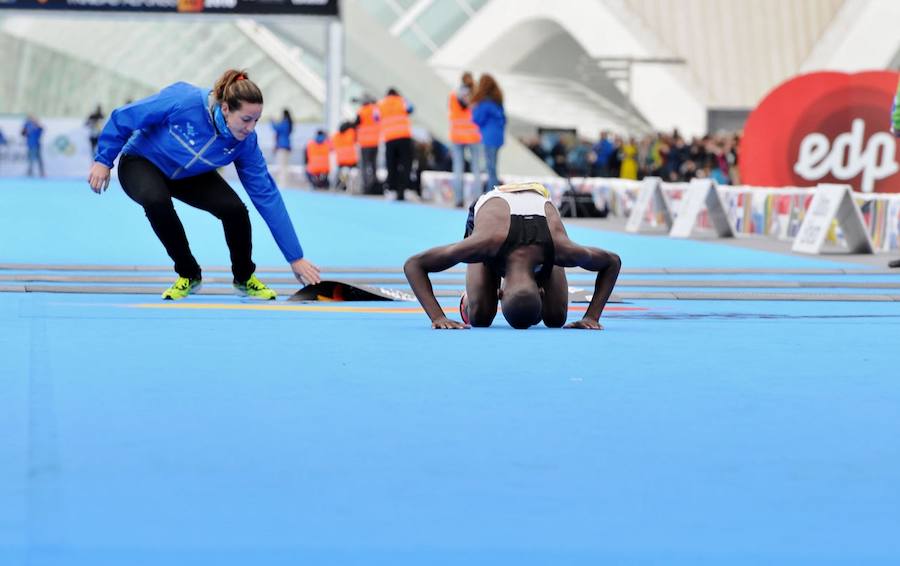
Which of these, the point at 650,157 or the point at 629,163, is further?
the point at 629,163

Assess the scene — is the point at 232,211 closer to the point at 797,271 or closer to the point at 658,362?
the point at 658,362

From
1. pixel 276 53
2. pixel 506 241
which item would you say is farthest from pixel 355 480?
pixel 276 53

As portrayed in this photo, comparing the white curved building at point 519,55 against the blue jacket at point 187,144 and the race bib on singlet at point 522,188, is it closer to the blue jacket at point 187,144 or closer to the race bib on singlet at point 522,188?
the blue jacket at point 187,144

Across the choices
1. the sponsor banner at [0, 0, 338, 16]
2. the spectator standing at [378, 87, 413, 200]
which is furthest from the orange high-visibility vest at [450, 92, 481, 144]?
the sponsor banner at [0, 0, 338, 16]

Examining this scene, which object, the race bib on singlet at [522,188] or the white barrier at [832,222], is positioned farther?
the white barrier at [832,222]

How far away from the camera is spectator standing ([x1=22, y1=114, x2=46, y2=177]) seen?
121 feet

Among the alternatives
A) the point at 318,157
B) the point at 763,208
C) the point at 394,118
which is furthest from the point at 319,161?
the point at 763,208

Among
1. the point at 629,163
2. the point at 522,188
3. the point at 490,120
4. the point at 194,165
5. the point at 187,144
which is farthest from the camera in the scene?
the point at 629,163

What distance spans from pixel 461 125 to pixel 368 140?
600 centimetres

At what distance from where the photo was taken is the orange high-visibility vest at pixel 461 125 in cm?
2302

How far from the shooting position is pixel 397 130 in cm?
2658

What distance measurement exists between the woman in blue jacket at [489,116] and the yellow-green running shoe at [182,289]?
12.6m

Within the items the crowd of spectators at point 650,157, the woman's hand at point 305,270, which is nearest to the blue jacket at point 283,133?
the crowd of spectators at point 650,157

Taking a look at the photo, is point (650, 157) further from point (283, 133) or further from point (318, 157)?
point (283, 133)
